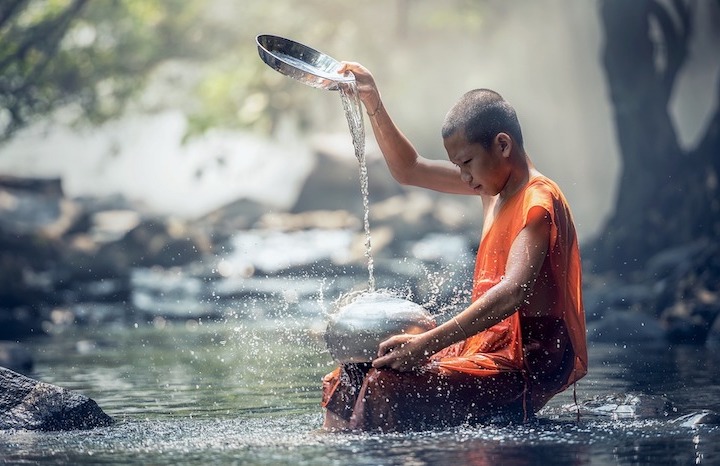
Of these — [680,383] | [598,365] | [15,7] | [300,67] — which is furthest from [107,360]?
[15,7]

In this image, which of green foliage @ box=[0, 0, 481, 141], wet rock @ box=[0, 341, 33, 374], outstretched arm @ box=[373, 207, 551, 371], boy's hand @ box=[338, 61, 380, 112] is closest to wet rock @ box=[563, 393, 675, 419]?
outstretched arm @ box=[373, 207, 551, 371]

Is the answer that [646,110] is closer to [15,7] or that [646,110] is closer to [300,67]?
[15,7]

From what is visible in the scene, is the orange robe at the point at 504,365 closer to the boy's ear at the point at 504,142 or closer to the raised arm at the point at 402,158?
the boy's ear at the point at 504,142

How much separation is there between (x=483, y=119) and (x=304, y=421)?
185 cm

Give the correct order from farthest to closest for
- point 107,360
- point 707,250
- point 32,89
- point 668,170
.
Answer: point 32,89
point 668,170
point 707,250
point 107,360

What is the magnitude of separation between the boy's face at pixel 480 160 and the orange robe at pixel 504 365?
0.42 feet

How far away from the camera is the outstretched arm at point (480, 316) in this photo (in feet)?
16.1

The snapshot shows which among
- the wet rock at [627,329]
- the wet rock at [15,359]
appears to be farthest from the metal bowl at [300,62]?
the wet rock at [627,329]

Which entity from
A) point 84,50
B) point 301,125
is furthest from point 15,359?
point 301,125

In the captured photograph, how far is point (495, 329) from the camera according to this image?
5.32 metres

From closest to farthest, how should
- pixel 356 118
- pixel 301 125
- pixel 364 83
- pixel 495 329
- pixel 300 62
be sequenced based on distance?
1. pixel 495 329
2. pixel 300 62
3. pixel 364 83
4. pixel 356 118
5. pixel 301 125

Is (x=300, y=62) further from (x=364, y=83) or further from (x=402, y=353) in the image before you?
(x=402, y=353)

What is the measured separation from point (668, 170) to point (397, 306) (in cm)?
1457

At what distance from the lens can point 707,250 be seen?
44.1 ft
